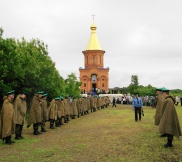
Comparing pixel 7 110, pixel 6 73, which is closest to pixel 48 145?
pixel 7 110

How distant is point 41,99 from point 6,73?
275 inches

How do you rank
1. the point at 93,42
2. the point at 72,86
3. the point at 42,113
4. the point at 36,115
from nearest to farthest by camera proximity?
the point at 36,115, the point at 42,113, the point at 72,86, the point at 93,42

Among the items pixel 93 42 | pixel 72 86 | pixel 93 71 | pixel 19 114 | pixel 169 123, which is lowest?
pixel 169 123

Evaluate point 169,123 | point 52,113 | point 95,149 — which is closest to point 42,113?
point 52,113

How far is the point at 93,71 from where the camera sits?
58312 mm

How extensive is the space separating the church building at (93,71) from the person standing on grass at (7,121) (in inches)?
1878

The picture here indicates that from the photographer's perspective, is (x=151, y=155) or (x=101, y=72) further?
(x=101, y=72)

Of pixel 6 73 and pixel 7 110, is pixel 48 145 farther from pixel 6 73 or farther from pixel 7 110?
pixel 6 73

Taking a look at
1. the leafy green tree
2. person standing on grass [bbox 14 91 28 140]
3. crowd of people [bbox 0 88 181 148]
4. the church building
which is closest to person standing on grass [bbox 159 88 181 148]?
crowd of people [bbox 0 88 181 148]

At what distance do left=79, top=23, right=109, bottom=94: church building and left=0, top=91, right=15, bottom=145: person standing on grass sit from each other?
156 feet

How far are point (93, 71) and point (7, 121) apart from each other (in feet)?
159

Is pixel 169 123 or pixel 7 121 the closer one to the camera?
pixel 169 123

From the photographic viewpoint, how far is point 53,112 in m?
14.9

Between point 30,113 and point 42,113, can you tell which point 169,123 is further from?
point 42,113
